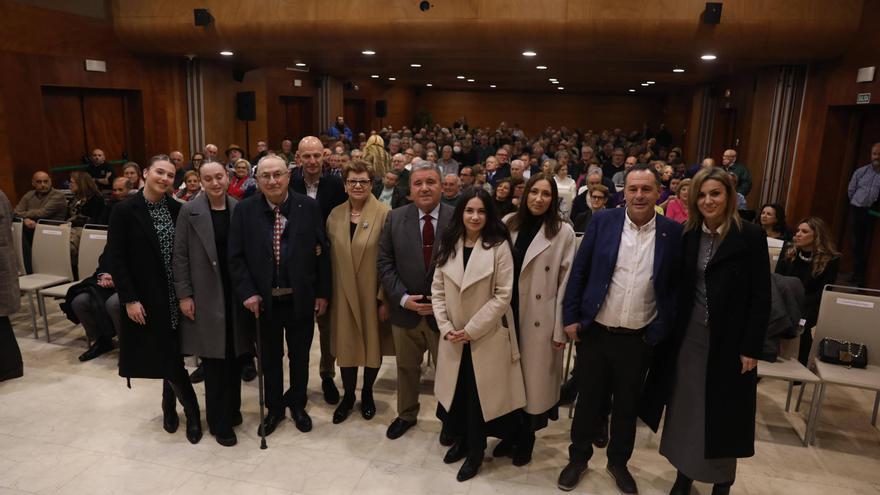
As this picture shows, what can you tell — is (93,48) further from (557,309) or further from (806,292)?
(806,292)

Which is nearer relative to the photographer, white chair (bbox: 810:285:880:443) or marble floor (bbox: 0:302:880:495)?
marble floor (bbox: 0:302:880:495)

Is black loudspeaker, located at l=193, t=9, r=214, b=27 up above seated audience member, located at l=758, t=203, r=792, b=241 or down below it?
above

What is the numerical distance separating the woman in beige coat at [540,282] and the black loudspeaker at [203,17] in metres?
6.45

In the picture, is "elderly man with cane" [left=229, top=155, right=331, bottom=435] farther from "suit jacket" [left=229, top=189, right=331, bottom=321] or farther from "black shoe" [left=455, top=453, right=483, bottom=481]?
"black shoe" [left=455, top=453, right=483, bottom=481]

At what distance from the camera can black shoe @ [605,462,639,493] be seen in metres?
2.93

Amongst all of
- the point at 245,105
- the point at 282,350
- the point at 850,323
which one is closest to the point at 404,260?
the point at 282,350

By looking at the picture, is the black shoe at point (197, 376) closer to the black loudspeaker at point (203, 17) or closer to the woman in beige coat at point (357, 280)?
the woman in beige coat at point (357, 280)

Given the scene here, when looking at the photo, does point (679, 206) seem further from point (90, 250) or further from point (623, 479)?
point (90, 250)

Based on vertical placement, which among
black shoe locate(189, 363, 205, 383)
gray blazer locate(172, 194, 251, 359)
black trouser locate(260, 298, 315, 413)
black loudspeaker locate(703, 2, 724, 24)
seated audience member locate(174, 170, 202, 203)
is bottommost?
black shoe locate(189, 363, 205, 383)

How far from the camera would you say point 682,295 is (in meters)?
2.66

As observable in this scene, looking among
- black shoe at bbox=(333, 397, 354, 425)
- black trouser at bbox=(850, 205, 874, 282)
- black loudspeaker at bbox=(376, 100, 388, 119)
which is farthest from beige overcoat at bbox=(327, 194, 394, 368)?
black loudspeaker at bbox=(376, 100, 388, 119)

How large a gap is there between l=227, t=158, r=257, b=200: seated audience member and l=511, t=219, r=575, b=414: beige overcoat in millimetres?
3622

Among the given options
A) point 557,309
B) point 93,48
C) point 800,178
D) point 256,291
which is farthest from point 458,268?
point 93,48

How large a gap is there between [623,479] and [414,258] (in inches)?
Result: 63.3
